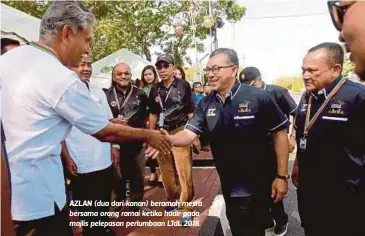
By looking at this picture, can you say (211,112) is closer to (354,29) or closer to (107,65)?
(354,29)

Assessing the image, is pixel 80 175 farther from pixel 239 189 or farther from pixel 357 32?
pixel 357 32

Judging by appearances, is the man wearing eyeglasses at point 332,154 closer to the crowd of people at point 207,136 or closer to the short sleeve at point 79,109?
the crowd of people at point 207,136

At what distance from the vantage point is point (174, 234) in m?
2.49

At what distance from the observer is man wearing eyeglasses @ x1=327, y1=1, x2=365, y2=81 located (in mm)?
589

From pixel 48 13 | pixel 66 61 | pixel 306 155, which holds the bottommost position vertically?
pixel 306 155

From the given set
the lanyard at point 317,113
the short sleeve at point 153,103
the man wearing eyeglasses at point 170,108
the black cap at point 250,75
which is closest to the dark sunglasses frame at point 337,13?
the lanyard at point 317,113

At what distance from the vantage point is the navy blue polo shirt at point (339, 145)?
1.69 meters

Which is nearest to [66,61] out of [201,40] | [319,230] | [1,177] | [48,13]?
[48,13]

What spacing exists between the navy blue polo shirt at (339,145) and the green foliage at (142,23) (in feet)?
8.52

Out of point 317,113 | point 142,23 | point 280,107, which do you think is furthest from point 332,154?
point 142,23

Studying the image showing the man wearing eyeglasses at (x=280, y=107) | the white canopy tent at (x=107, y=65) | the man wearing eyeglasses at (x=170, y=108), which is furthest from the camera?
the white canopy tent at (x=107, y=65)

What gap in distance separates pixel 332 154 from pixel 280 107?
143cm

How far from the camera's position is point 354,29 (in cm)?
60

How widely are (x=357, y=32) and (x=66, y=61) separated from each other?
1.02 metres
